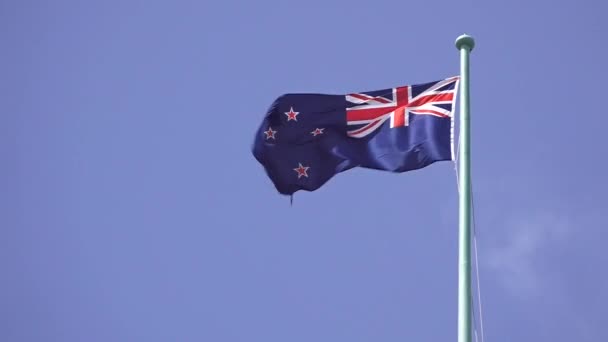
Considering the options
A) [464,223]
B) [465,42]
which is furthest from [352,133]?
[464,223]

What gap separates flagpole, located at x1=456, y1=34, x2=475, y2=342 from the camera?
12422 millimetres

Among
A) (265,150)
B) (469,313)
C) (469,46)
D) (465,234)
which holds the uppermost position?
(469,46)

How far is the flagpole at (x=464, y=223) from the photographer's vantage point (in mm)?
12422

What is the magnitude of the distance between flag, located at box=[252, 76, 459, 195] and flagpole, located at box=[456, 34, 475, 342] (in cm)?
173

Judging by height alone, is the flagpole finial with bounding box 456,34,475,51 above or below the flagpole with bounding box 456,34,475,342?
above

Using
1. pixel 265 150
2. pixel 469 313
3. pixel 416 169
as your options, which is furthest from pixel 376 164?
pixel 469 313

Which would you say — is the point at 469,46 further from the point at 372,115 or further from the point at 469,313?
the point at 469,313

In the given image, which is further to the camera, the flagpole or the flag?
the flag

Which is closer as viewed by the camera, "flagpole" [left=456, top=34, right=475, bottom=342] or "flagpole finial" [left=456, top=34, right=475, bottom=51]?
"flagpole" [left=456, top=34, right=475, bottom=342]

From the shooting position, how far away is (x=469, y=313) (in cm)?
1245

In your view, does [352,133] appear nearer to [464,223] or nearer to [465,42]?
[465,42]

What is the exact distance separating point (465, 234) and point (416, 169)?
3.82 m

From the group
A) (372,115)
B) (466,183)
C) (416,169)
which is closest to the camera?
(466,183)

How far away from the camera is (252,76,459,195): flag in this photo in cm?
1702
